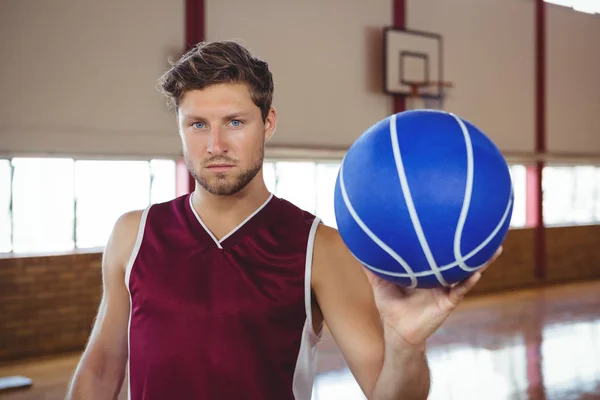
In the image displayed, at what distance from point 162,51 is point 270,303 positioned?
4.54 m

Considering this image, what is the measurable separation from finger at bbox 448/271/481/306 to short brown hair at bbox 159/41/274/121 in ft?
1.87

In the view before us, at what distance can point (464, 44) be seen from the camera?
7805 mm

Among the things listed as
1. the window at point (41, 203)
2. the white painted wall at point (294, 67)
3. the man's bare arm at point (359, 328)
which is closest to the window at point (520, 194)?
the white painted wall at point (294, 67)

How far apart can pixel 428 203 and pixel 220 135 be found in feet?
1.51

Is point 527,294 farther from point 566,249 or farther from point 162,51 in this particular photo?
point 162,51

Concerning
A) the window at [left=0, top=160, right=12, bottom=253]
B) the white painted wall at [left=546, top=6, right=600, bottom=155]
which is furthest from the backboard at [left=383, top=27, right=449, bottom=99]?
the window at [left=0, top=160, right=12, bottom=253]

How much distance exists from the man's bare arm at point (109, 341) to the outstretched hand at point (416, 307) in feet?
2.06

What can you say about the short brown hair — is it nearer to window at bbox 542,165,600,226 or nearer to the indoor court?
the indoor court

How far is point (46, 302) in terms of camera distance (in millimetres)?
5125

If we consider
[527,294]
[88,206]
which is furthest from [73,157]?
[527,294]

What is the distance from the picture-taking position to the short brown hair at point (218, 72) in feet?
4.42

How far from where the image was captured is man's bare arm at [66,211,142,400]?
4.72ft

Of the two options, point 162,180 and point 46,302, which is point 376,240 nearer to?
point 46,302

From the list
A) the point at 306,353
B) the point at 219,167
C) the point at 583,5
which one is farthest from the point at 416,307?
the point at 583,5
